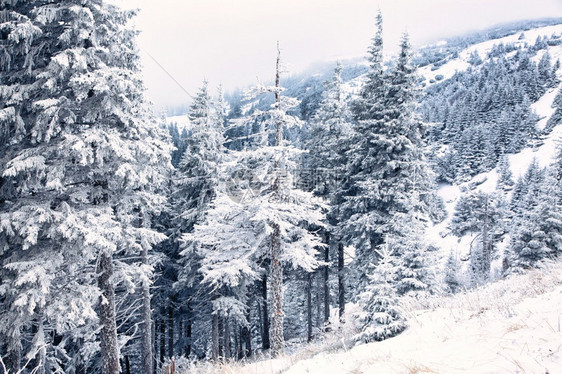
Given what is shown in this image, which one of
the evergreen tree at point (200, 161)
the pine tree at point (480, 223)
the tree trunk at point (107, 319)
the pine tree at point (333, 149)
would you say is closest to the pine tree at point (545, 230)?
the pine tree at point (333, 149)

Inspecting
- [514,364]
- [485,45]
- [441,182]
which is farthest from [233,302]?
[485,45]

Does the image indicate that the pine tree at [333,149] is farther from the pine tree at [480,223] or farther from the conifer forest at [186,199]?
the pine tree at [480,223]

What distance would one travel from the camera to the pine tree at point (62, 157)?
25.9 feet

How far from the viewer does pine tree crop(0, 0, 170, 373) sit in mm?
7906

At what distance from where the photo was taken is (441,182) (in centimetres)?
7700

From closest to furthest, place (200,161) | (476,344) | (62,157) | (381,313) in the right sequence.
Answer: (476,344) → (381,313) → (62,157) → (200,161)

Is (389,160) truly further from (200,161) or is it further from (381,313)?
(381,313)

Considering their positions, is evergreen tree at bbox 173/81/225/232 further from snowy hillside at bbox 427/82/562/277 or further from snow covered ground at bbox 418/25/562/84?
snow covered ground at bbox 418/25/562/84

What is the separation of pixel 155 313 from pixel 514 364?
2653 cm

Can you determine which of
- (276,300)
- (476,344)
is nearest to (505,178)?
(276,300)

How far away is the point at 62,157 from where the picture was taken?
860cm

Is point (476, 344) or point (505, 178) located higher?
point (476, 344)

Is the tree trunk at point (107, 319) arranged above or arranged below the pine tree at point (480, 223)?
above

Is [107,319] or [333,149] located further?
[333,149]
